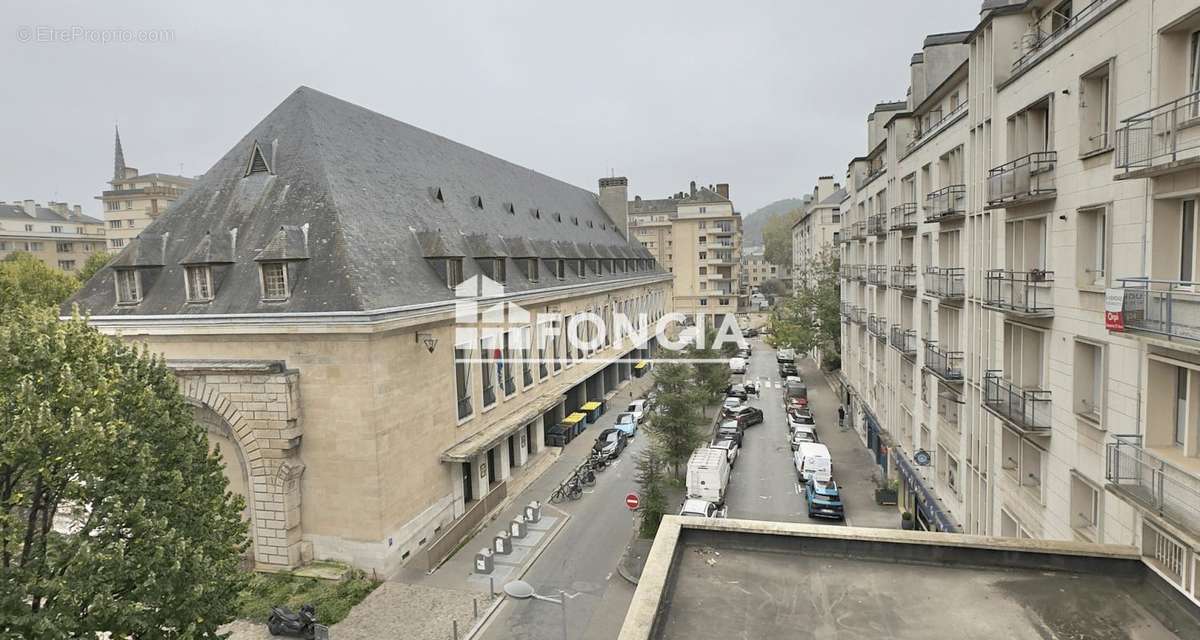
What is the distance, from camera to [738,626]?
8047mm

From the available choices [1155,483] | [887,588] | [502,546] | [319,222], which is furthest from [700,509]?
[319,222]

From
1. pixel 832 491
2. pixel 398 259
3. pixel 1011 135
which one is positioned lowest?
pixel 832 491

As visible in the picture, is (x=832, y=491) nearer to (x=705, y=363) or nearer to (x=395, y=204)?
(x=705, y=363)

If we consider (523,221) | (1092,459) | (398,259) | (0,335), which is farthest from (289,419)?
(523,221)

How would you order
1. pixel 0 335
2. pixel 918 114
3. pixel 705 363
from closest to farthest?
pixel 0 335 → pixel 918 114 → pixel 705 363

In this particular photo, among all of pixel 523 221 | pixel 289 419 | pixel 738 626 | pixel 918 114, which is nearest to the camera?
pixel 738 626

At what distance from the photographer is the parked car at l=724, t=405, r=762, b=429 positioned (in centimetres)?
4421

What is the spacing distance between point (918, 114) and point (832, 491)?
16028 mm

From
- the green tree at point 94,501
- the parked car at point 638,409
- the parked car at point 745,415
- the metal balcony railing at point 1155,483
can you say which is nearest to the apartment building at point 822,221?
the parked car at point 745,415

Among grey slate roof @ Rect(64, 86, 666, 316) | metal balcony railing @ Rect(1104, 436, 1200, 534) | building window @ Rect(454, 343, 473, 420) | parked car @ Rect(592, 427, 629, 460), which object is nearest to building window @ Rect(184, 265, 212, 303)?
grey slate roof @ Rect(64, 86, 666, 316)

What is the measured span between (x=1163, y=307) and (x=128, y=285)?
30.7m

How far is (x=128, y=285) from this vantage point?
25438mm

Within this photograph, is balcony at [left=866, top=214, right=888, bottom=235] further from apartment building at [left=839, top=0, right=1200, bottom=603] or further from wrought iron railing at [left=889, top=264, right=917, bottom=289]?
apartment building at [left=839, top=0, right=1200, bottom=603]

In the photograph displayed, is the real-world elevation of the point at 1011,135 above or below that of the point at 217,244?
above
